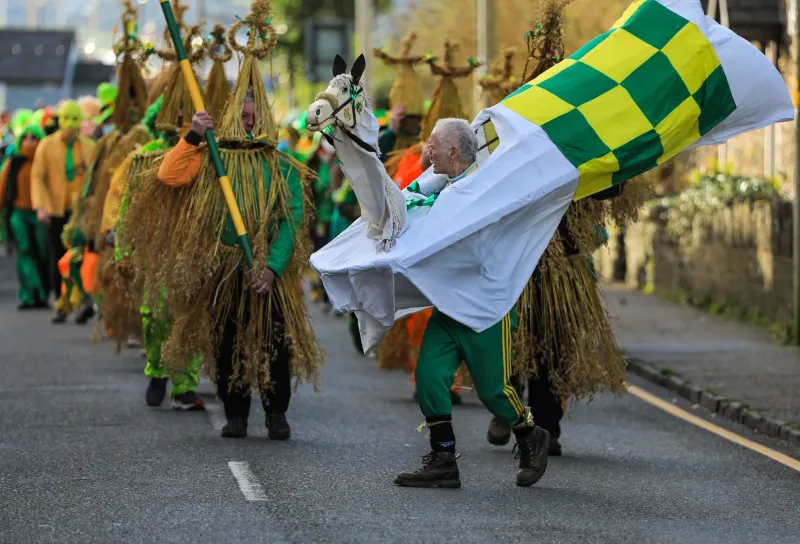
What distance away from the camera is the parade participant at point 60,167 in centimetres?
1862

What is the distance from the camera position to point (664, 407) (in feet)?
40.0

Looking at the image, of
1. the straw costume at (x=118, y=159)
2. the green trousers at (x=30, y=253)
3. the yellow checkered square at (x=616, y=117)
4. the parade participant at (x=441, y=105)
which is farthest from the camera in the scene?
the green trousers at (x=30, y=253)

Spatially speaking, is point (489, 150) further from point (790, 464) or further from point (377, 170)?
point (790, 464)

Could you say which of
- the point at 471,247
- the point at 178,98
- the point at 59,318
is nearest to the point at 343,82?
the point at 471,247

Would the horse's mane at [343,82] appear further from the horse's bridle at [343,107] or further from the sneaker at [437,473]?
the sneaker at [437,473]

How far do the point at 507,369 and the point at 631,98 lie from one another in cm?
143

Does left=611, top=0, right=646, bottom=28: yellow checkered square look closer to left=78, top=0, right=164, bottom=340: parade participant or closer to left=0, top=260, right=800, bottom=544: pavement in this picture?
left=0, top=260, right=800, bottom=544: pavement

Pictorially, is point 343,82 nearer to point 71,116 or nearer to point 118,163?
point 118,163

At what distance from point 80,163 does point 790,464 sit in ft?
36.2

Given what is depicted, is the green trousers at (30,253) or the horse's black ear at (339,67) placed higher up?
the horse's black ear at (339,67)

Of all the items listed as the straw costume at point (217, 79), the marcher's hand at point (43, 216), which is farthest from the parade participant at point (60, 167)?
the straw costume at point (217, 79)

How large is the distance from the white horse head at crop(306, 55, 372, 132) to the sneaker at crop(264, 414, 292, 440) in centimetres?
283

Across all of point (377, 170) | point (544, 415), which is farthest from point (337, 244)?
point (544, 415)

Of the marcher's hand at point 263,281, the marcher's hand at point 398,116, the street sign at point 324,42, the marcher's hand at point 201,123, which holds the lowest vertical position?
the marcher's hand at point 263,281
